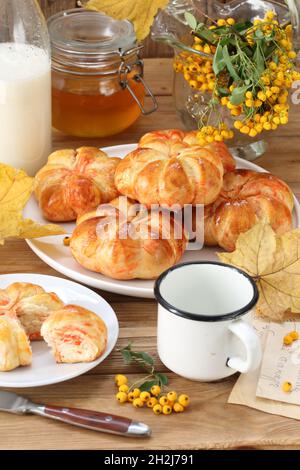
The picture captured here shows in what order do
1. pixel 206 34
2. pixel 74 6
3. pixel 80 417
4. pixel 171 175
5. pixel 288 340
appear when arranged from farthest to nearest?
pixel 74 6
pixel 206 34
pixel 171 175
pixel 288 340
pixel 80 417

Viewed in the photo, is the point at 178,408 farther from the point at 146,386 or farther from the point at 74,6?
the point at 74,6

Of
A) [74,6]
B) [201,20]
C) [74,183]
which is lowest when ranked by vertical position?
[74,6]

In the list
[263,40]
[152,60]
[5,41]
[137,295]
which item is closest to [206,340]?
[137,295]

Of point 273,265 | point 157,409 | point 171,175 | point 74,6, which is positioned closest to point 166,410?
point 157,409

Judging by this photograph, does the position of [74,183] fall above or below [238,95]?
below

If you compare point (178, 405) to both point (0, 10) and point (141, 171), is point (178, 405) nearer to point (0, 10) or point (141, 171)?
point (141, 171)

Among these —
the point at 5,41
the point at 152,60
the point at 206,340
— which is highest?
the point at 5,41
